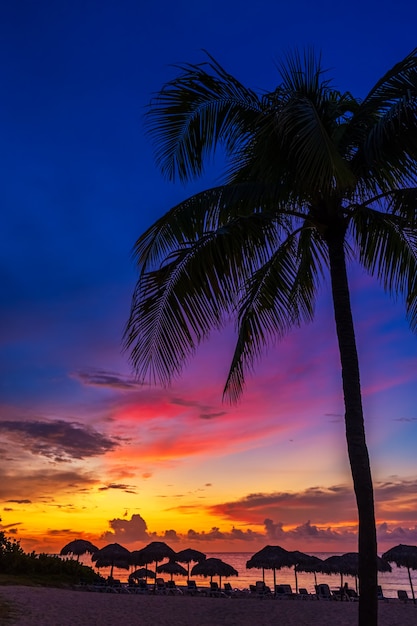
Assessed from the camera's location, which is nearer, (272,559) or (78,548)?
(272,559)

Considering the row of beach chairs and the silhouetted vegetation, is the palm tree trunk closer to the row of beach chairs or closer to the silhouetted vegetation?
the row of beach chairs

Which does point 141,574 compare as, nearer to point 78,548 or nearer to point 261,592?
point 78,548

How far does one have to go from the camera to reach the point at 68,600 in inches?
686

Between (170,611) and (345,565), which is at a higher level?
(345,565)

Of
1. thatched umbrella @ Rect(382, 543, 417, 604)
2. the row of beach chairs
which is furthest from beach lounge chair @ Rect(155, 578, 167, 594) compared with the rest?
thatched umbrella @ Rect(382, 543, 417, 604)

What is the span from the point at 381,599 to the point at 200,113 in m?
23.4

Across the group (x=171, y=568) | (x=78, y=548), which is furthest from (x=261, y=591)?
(x=78, y=548)

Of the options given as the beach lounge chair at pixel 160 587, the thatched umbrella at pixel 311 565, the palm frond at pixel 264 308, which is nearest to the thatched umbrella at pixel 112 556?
the beach lounge chair at pixel 160 587

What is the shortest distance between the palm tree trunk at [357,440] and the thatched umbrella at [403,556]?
23538 mm

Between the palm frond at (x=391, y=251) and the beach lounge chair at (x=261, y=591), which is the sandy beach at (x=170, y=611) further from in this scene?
the palm frond at (x=391, y=251)

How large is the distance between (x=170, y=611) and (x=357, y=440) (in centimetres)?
1377

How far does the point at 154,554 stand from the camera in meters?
29.9

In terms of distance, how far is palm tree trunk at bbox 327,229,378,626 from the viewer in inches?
244

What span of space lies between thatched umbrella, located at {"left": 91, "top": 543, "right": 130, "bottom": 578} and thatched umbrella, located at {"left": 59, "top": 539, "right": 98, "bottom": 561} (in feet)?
2.46
